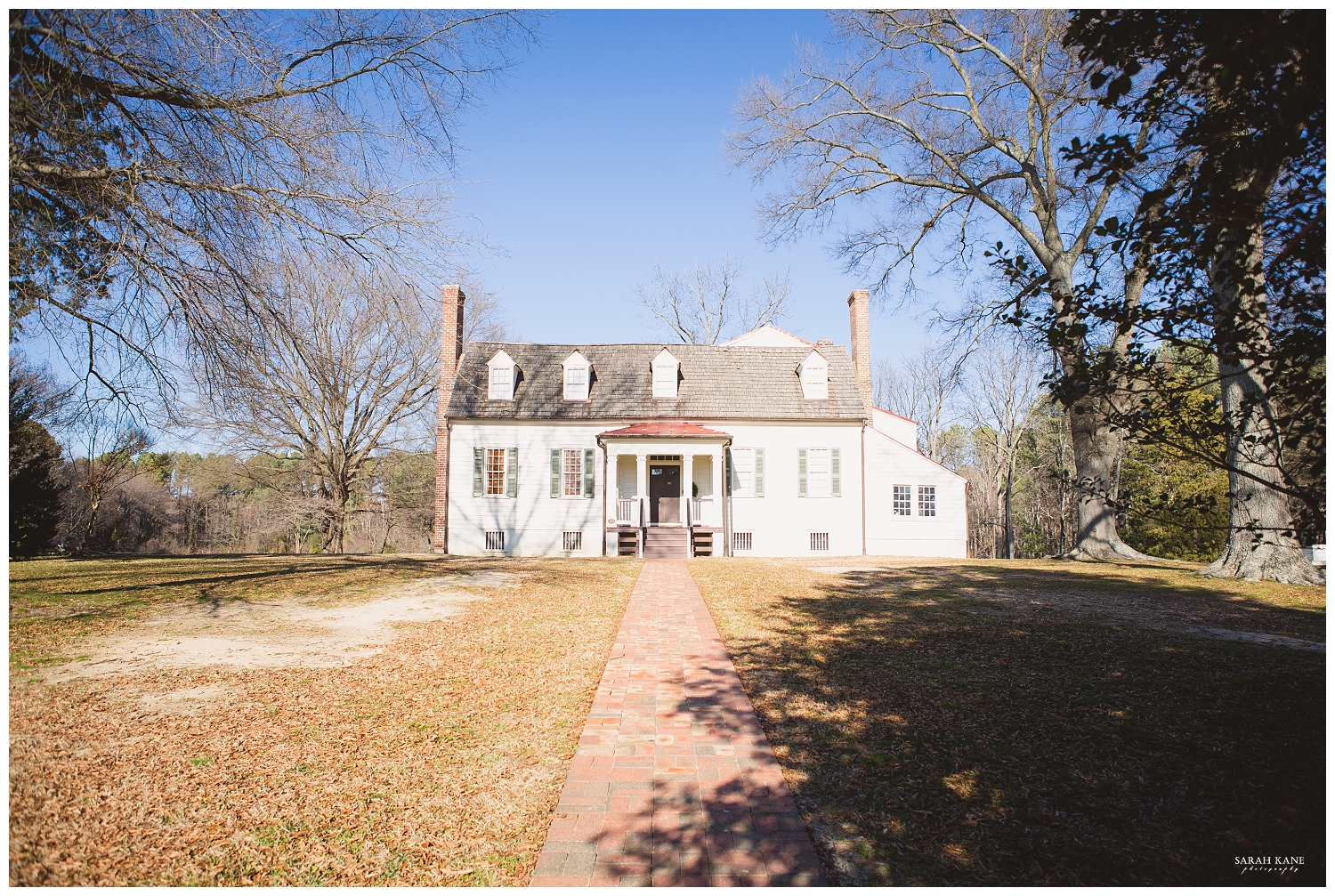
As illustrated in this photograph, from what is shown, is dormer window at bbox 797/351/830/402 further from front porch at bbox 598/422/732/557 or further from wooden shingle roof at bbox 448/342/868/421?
front porch at bbox 598/422/732/557

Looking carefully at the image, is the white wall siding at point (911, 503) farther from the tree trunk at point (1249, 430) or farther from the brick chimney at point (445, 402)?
the brick chimney at point (445, 402)

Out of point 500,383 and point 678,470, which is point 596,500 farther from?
point 500,383

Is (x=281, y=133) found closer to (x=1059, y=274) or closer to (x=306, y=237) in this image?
(x=306, y=237)

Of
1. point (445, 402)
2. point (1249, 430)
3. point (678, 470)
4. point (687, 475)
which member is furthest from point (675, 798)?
point (445, 402)

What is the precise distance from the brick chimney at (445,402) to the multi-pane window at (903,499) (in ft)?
52.5

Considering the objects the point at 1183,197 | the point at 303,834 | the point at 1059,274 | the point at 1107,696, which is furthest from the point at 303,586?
the point at 1059,274

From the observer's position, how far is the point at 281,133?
6.48 m

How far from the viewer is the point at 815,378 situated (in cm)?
2211

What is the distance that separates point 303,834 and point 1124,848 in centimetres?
381

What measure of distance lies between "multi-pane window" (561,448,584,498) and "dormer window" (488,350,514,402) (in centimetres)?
292

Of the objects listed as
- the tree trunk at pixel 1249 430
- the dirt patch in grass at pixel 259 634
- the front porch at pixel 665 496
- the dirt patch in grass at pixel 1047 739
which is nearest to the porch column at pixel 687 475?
the front porch at pixel 665 496

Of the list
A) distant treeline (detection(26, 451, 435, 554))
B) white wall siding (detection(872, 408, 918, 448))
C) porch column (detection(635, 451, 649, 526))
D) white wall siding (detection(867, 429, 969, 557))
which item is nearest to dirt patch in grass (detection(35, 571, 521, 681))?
porch column (detection(635, 451, 649, 526))

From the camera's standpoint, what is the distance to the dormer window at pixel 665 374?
2230cm

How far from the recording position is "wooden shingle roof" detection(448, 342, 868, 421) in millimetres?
21578
